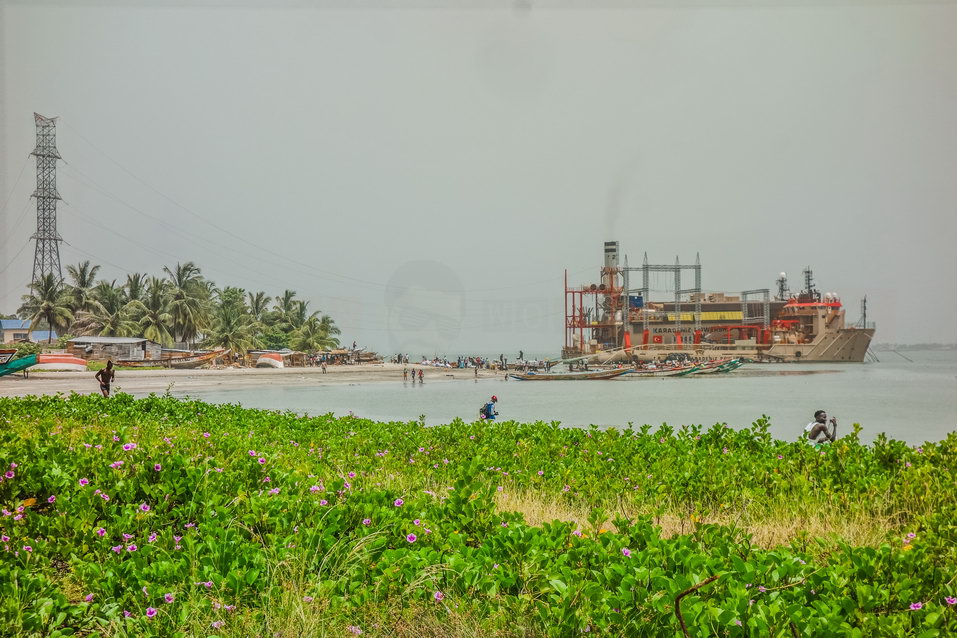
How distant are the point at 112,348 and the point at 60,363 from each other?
12300mm

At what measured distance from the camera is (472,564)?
312 centimetres

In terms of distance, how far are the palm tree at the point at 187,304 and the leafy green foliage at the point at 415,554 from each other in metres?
59.5

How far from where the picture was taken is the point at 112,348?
168ft

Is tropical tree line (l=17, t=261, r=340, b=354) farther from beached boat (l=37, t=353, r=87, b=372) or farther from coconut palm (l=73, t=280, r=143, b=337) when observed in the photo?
beached boat (l=37, t=353, r=87, b=372)

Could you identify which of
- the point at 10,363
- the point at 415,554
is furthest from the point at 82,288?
the point at 415,554

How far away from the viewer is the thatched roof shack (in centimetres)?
4800

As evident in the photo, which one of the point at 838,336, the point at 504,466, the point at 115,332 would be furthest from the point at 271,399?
the point at 838,336

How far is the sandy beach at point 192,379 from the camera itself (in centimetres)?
2932

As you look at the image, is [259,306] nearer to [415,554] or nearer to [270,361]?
[270,361]

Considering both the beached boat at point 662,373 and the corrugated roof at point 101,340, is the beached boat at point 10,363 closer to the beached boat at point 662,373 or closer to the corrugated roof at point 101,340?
the corrugated roof at point 101,340

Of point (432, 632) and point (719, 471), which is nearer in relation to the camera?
point (432, 632)

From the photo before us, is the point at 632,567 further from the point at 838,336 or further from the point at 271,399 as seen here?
the point at 838,336

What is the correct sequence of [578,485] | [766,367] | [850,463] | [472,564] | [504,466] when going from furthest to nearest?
[766,367]
[504,466]
[850,463]
[578,485]
[472,564]

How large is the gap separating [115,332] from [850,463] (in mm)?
64388
